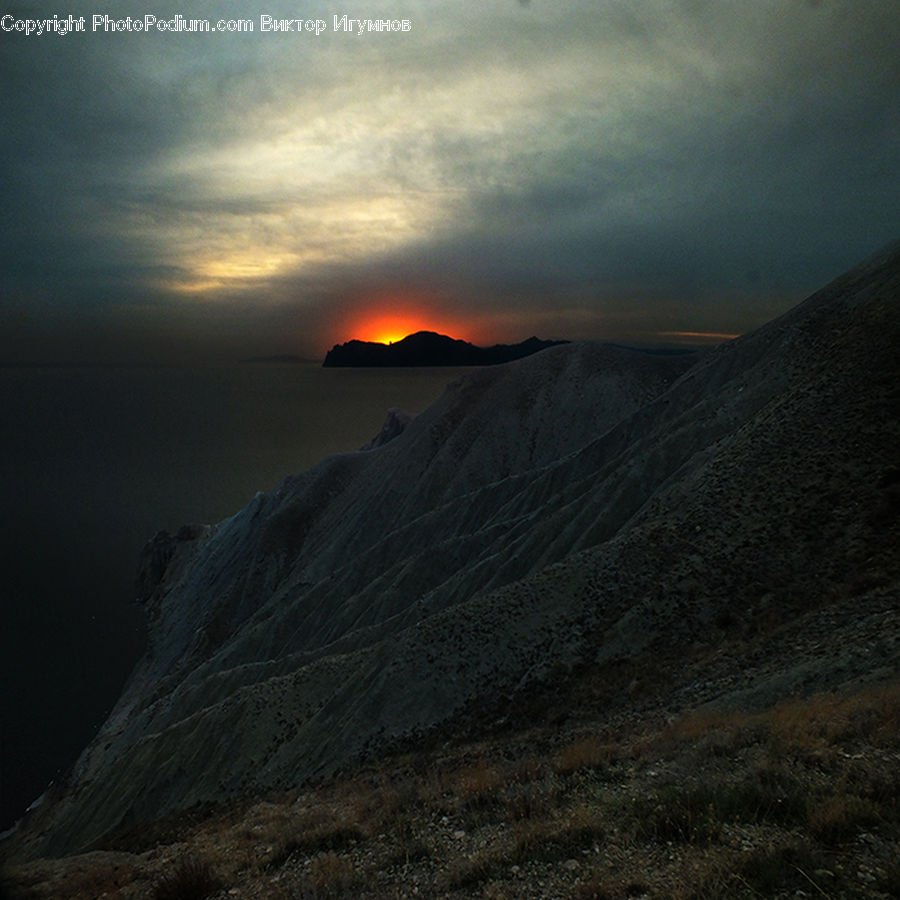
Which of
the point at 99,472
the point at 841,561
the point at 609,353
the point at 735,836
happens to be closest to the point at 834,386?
the point at 841,561

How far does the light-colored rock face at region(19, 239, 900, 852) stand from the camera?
1916 centimetres

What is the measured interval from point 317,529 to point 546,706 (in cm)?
5674

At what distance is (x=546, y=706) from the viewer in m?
17.5

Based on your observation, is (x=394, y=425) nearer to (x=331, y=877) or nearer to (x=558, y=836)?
(x=331, y=877)

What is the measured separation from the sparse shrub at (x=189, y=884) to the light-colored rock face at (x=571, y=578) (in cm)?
1077

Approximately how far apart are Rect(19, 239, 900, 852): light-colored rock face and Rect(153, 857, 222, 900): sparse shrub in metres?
10.8

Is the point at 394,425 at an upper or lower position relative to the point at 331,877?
upper

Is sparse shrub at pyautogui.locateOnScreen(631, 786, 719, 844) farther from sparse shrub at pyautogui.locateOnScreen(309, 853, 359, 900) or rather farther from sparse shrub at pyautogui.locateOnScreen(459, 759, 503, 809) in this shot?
sparse shrub at pyautogui.locateOnScreen(309, 853, 359, 900)

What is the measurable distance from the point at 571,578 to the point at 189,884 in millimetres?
17448

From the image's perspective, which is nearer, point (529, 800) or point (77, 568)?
point (529, 800)

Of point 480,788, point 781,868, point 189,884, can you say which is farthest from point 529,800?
point 189,884

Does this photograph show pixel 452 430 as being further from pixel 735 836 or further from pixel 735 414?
pixel 735 836

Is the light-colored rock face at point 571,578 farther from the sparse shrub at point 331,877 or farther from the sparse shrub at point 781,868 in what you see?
the sparse shrub at point 331,877

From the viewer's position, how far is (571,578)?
22.9 m
